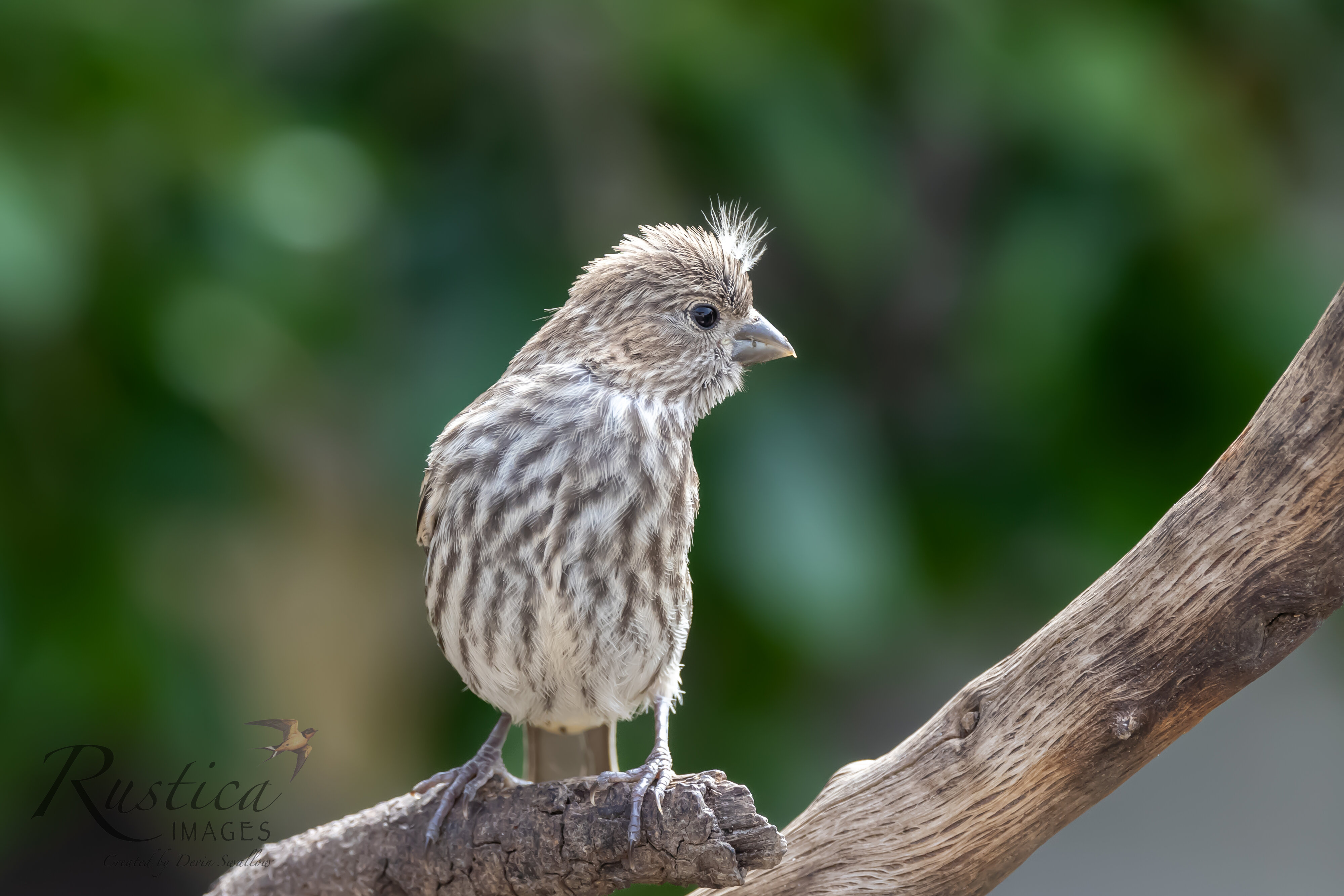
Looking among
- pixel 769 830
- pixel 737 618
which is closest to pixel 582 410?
pixel 769 830

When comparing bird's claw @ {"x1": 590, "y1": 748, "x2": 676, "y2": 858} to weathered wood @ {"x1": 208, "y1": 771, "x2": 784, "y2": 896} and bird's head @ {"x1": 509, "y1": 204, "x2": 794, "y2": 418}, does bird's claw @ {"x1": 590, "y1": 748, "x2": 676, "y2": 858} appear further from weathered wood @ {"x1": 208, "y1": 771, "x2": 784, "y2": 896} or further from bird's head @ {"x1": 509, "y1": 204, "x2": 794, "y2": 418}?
bird's head @ {"x1": 509, "y1": 204, "x2": 794, "y2": 418}

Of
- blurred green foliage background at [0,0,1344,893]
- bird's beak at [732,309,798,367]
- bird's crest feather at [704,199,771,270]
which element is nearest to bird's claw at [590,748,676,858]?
bird's beak at [732,309,798,367]

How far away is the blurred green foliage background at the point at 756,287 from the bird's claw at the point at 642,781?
65.0 inches

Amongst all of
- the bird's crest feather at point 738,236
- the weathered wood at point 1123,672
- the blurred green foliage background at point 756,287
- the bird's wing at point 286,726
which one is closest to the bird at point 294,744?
the bird's wing at point 286,726

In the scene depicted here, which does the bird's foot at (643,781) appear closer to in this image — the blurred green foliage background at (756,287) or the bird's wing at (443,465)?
the bird's wing at (443,465)

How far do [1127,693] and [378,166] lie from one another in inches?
128

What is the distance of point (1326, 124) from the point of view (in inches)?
173

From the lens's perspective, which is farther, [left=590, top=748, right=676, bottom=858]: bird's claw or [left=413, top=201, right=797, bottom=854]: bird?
[left=413, top=201, right=797, bottom=854]: bird

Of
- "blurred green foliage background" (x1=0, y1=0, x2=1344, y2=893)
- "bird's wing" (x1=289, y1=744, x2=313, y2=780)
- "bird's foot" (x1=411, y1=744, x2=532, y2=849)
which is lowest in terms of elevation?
"bird's foot" (x1=411, y1=744, x2=532, y2=849)

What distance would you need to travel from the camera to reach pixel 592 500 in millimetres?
2449

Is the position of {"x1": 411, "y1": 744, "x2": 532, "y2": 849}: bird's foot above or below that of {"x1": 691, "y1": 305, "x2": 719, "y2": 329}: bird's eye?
below

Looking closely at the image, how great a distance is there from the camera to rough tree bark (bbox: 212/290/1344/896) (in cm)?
188

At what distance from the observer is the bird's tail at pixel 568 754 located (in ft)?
9.83

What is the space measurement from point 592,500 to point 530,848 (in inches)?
29.7
